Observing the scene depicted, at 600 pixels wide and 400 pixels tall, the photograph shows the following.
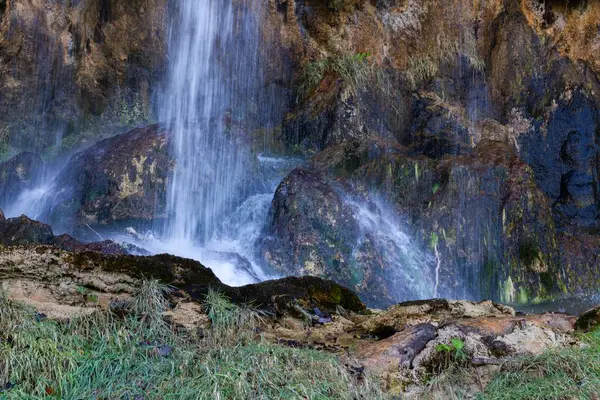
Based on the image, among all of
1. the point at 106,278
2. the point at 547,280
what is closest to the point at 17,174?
the point at 106,278

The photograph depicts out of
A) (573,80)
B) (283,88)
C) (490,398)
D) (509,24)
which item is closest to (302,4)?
(283,88)

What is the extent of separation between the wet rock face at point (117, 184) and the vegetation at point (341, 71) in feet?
14.2

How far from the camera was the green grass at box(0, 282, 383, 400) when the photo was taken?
3.77 metres

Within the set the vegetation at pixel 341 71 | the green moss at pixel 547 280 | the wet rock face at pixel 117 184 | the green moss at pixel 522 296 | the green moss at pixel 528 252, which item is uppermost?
the vegetation at pixel 341 71

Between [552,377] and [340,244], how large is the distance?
5451 millimetres

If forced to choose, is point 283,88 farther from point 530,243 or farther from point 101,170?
point 530,243

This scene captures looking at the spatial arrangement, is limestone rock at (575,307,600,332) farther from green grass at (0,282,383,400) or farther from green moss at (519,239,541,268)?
green moss at (519,239,541,268)

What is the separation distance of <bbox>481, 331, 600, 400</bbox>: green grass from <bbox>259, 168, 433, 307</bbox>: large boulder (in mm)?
4635

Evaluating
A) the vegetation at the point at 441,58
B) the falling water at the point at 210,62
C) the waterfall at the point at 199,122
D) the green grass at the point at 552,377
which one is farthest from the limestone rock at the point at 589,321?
the vegetation at the point at 441,58

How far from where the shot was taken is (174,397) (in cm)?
372

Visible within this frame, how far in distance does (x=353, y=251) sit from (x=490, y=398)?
5423mm

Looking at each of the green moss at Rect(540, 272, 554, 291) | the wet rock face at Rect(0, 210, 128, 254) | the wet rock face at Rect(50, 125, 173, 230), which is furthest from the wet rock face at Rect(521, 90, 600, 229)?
the wet rock face at Rect(0, 210, 128, 254)

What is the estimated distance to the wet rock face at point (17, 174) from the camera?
11938 mm

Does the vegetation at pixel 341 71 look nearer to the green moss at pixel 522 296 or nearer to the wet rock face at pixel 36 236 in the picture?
the green moss at pixel 522 296
